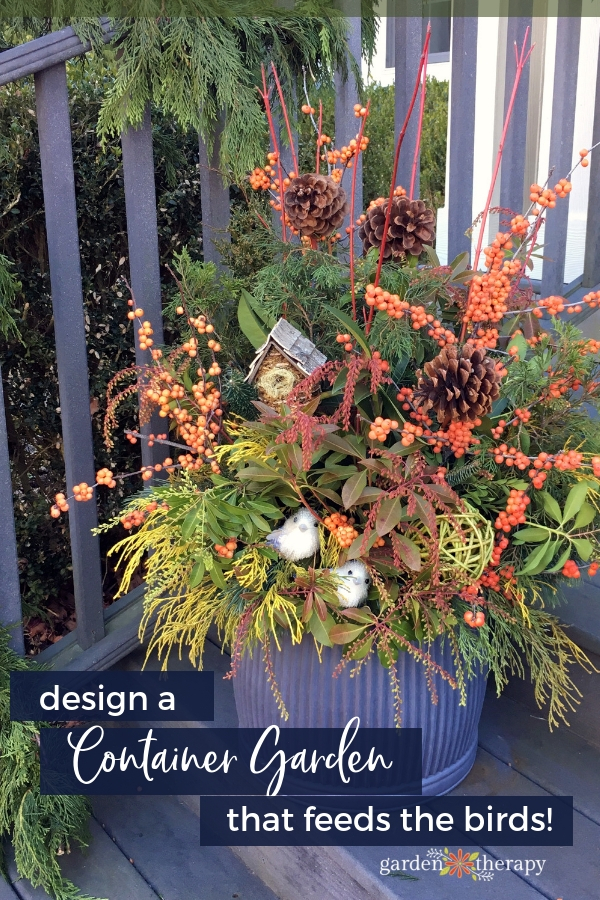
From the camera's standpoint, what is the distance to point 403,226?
1.14 metres

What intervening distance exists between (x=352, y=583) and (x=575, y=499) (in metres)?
0.33

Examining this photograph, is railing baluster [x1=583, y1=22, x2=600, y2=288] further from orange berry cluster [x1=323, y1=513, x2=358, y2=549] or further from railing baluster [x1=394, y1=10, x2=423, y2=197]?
orange berry cluster [x1=323, y1=513, x2=358, y2=549]

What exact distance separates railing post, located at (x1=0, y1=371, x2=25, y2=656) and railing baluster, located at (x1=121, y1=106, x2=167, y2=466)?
0.31 m

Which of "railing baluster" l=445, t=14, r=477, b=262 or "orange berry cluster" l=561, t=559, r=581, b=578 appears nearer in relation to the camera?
"orange berry cluster" l=561, t=559, r=581, b=578

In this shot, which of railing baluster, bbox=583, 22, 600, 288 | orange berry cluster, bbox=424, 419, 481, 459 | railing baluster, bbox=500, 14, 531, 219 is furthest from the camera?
railing baluster, bbox=583, 22, 600, 288

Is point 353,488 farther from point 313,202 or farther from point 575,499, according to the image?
point 313,202

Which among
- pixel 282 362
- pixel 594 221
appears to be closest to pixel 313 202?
pixel 282 362

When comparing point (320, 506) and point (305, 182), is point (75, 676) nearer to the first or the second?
point (320, 506)

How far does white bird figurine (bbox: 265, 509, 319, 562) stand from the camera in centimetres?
116

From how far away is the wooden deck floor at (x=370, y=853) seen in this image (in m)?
1.18

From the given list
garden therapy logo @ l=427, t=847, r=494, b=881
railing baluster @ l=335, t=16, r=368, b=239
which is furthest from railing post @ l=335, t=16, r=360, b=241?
garden therapy logo @ l=427, t=847, r=494, b=881

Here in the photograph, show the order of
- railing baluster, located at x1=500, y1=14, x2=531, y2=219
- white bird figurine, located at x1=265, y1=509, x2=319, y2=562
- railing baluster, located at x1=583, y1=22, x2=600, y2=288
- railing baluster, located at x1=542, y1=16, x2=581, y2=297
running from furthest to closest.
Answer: railing baluster, located at x1=583, y1=22, x2=600, y2=288, railing baluster, located at x1=542, y1=16, x2=581, y2=297, railing baluster, located at x1=500, y1=14, x2=531, y2=219, white bird figurine, located at x1=265, y1=509, x2=319, y2=562

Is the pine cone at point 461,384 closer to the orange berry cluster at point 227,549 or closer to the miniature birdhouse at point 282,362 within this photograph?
the miniature birdhouse at point 282,362

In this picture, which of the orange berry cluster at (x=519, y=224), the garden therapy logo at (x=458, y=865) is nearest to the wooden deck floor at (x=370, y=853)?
the garden therapy logo at (x=458, y=865)
